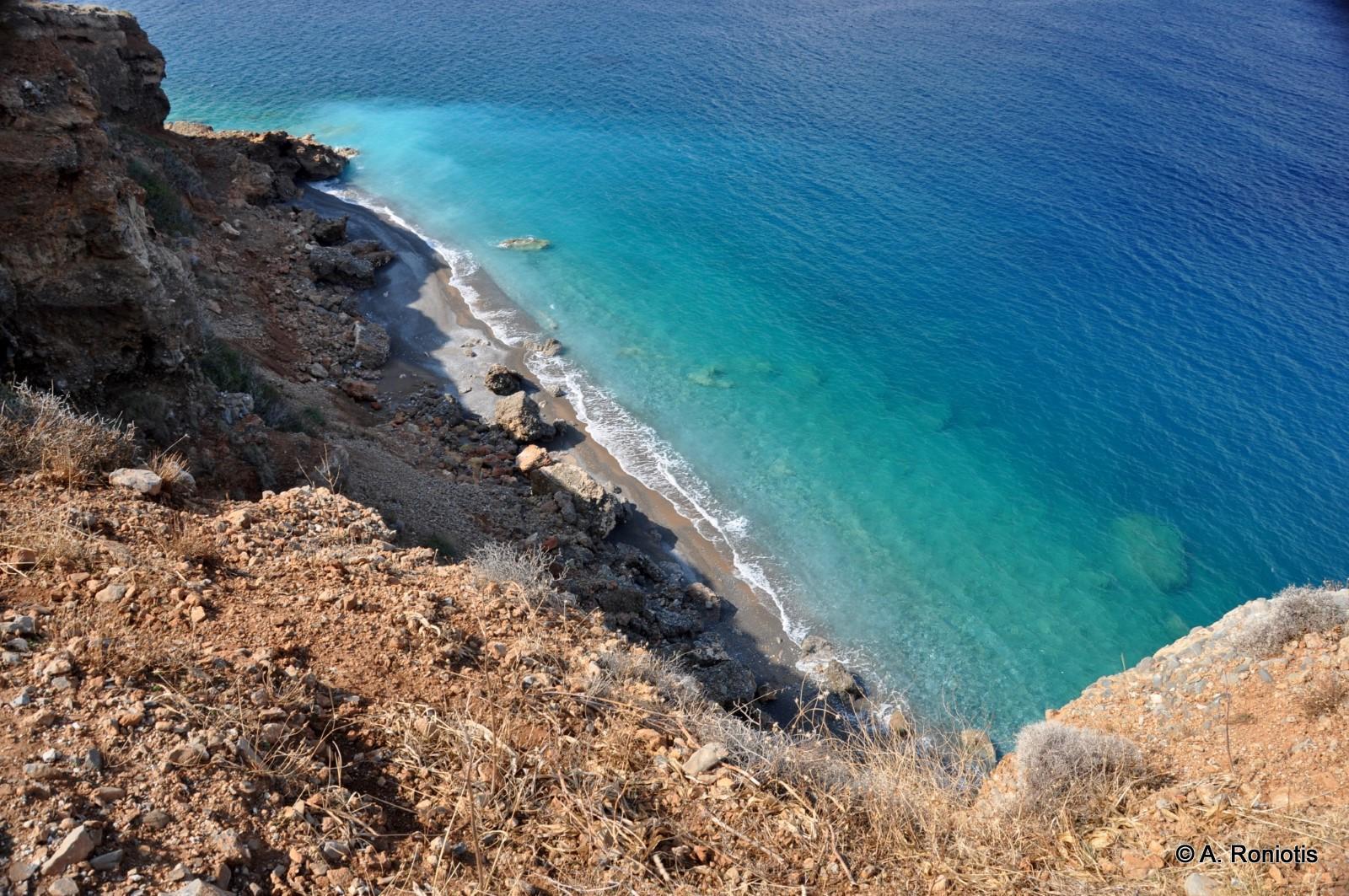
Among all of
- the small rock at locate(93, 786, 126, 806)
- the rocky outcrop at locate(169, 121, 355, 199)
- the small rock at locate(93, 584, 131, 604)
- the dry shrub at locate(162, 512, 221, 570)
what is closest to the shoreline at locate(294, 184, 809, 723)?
the rocky outcrop at locate(169, 121, 355, 199)

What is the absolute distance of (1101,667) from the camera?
20.9 meters

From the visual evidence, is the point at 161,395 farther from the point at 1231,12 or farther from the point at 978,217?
the point at 1231,12

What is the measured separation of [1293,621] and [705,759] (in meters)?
9.65

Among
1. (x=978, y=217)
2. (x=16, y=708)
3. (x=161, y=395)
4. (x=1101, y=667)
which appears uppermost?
(x=16, y=708)

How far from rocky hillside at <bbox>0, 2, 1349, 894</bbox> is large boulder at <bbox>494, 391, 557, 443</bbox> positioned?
31.5ft

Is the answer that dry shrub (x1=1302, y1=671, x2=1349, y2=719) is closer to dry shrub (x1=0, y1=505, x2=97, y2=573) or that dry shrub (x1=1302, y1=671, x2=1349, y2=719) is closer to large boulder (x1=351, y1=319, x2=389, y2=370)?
dry shrub (x1=0, y1=505, x2=97, y2=573)

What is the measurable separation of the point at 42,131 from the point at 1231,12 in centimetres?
7802

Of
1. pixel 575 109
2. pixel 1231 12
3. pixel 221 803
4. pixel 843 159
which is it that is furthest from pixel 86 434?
pixel 1231 12

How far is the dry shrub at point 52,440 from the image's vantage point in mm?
9055

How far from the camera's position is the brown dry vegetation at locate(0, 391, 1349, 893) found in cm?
567

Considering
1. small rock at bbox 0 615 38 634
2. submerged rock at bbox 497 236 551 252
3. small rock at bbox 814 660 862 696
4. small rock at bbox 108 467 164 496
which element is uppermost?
small rock at bbox 0 615 38 634

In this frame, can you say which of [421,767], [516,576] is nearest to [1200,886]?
[421,767]

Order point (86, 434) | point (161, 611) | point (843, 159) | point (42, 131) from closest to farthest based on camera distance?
point (161, 611)
point (86, 434)
point (42, 131)
point (843, 159)

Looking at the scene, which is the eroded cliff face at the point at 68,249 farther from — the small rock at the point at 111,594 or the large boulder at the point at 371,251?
the large boulder at the point at 371,251
